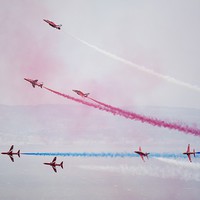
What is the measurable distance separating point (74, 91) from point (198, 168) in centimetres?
10780

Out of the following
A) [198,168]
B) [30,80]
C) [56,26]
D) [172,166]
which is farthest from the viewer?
[172,166]

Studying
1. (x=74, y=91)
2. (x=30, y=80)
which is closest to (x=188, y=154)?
(x=74, y=91)

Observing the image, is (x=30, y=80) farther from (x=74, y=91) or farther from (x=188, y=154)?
(x=188, y=154)

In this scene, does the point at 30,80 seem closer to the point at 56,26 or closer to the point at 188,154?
the point at 56,26

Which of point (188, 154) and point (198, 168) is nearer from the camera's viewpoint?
point (188, 154)

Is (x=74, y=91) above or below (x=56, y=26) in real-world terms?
below

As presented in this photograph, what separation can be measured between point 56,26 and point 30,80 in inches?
569

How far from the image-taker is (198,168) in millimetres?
173625

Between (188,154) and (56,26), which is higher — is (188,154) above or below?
below

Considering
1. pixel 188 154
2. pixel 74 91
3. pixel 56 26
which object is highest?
pixel 56 26

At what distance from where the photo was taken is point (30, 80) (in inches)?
3423

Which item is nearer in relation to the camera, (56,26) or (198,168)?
(56,26)

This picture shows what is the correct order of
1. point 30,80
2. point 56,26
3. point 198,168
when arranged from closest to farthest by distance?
point 56,26
point 30,80
point 198,168

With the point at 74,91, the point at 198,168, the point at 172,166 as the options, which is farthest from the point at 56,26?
the point at 172,166
